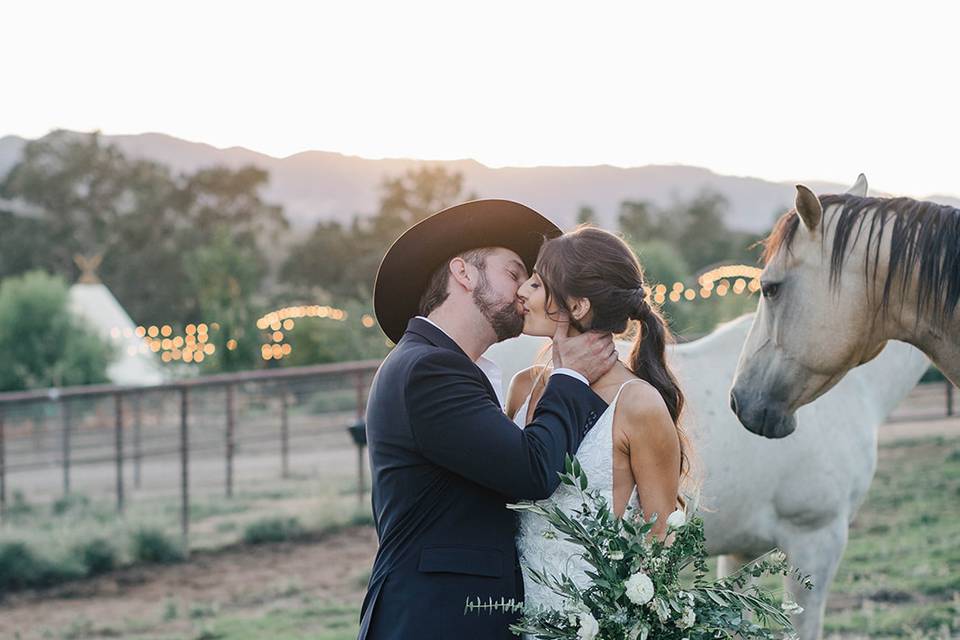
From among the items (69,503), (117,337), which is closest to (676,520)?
(69,503)

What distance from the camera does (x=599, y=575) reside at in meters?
1.74

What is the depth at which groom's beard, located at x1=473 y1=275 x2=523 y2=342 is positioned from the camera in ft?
7.11

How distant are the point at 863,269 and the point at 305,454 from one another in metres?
11.8

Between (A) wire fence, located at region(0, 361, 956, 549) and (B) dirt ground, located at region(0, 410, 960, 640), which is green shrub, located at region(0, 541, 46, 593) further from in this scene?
(A) wire fence, located at region(0, 361, 956, 549)

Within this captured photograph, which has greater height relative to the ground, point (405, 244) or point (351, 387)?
point (405, 244)

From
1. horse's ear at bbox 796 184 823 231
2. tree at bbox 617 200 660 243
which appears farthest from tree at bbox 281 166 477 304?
horse's ear at bbox 796 184 823 231

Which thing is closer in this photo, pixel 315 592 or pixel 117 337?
pixel 315 592

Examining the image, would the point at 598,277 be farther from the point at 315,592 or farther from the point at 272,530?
the point at 272,530

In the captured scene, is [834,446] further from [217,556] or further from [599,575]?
[217,556]

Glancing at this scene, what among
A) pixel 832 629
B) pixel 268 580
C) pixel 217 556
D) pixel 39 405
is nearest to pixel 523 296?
pixel 832 629

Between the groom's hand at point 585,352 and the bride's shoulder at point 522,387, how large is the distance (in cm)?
27

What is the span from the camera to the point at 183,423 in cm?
868

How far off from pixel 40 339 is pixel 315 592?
15158mm

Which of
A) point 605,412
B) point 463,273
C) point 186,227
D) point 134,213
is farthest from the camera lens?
point 134,213
